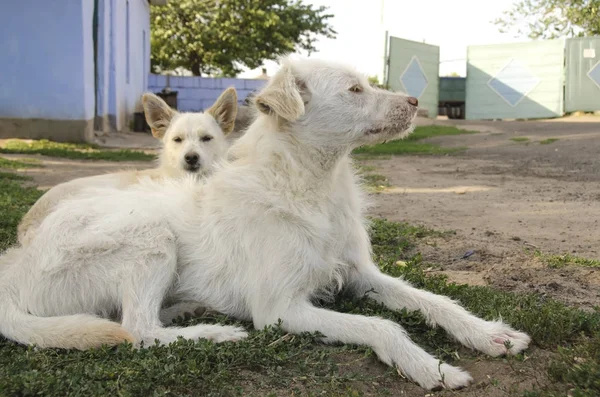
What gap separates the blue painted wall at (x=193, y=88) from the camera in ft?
86.1

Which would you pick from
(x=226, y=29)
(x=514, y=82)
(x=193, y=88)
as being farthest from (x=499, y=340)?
(x=226, y=29)

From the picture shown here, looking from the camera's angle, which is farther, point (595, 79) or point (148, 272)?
point (595, 79)

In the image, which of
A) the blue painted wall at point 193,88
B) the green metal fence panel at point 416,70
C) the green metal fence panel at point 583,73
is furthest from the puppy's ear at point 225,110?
the green metal fence panel at point 583,73

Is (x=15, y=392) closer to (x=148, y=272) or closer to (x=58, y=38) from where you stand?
(x=148, y=272)

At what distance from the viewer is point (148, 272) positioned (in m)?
3.33

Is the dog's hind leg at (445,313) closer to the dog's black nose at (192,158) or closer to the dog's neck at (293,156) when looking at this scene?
the dog's neck at (293,156)

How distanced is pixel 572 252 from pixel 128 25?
19308mm

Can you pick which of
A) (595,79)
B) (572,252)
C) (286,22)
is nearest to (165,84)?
(286,22)

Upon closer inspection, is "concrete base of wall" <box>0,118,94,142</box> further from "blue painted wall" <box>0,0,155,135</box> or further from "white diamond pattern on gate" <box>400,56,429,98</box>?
"white diamond pattern on gate" <box>400,56,429,98</box>

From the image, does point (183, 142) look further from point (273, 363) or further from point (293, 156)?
point (273, 363)

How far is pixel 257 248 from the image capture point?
3301 millimetres

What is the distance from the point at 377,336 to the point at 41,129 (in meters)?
13.2

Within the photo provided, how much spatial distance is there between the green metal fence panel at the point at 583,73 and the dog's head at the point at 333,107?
2338 cm

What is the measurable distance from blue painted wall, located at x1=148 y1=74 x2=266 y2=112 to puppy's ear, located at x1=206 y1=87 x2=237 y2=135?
1912cm
